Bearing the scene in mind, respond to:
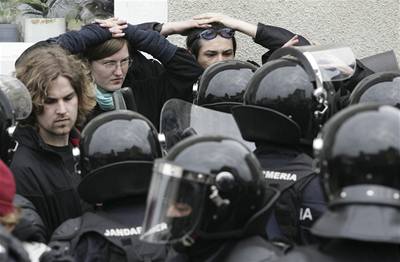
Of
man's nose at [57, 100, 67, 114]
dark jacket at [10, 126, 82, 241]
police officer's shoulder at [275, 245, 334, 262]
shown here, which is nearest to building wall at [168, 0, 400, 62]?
man's nose at [57, 100, 67, 114]

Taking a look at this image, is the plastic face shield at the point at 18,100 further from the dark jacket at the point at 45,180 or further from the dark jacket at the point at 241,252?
the dark jacket at the point at 241,252

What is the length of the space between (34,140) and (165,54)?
1.51 meters

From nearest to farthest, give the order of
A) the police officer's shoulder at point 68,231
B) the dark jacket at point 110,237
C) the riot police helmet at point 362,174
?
the riot police helmet at point 362,174
the dark jacket at point 110,237
the police officer's shoulder at point 68,231

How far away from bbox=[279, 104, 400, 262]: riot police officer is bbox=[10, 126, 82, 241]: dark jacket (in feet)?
5.87

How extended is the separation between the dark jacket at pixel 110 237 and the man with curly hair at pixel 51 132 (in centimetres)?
66

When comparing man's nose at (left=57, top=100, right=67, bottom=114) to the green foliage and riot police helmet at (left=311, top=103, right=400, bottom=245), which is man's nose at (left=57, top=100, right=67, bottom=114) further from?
the green foliage

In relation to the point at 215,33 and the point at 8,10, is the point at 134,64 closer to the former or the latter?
the point at 215,33

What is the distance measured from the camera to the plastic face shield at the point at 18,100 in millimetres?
4625

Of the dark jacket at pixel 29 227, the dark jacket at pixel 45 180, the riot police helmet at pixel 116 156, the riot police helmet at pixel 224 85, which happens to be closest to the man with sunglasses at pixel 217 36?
the riot police helmet at pixel 224 85

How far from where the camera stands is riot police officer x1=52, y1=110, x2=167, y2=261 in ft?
12.2

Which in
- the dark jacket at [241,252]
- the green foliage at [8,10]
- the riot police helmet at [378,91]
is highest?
the riot police helmet at [378,91]

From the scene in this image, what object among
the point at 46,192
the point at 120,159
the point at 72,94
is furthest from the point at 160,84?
the point at 120,159

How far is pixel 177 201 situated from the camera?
3232 millimetres

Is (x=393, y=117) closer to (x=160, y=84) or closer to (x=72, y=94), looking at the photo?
(x=72, y=94)
